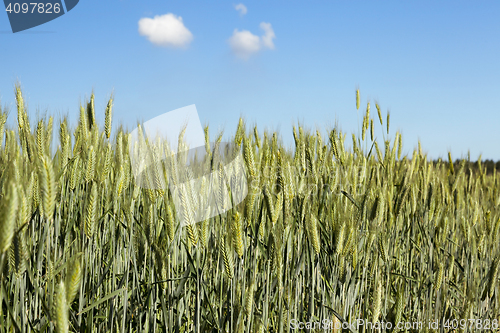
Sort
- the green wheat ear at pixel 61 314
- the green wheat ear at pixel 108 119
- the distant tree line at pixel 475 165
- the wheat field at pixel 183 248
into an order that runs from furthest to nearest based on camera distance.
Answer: the distant tree line at pixel 475 165
the green wheat ear at pixel 108 119
the wheat field at pixel 183 248
the green wheat ear at pixel 61 314

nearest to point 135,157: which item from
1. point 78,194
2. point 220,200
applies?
point 78,194

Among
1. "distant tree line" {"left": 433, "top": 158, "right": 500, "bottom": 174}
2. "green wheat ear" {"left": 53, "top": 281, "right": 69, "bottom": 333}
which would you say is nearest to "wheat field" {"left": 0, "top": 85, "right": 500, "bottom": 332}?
"green wheat ear" {"left": 53, "top": 281, "right": 69, "bottom": 333}

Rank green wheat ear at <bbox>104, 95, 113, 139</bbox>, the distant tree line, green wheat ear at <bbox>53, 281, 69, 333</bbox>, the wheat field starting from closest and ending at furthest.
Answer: green wheat ear at <bbox>53, 281, 69, 333</bbox> < the wheat field < green wheat ear at <bbox>104, 95, 113, 139</bbox> < the distant tree line

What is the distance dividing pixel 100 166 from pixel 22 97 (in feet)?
3.06

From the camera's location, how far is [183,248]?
4.79 ft

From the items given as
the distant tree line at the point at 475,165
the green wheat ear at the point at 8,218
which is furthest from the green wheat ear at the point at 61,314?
the distant tree line at the point at 475,165

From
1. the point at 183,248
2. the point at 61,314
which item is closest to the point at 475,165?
the point at 183,248

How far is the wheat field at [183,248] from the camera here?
1023 millimetres

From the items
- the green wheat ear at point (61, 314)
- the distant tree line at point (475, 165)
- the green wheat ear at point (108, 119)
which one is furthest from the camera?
the distant tree line at point (475, 165)

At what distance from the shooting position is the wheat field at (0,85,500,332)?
102 centimetres

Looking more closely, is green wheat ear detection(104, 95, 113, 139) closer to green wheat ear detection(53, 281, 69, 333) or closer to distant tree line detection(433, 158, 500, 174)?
green wheat ear detection(53, 281, 69, 333)

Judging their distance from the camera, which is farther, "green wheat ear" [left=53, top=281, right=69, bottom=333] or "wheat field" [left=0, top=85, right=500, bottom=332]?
"wheat field" [left=0, top=85, right=500, bottom=332]

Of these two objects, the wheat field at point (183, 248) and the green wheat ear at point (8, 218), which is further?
the wheat field at point (183, 248)

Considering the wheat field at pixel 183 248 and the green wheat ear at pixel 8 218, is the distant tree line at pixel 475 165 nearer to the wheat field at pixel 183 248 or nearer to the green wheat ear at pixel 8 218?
the wheat field at pixel 183 248
